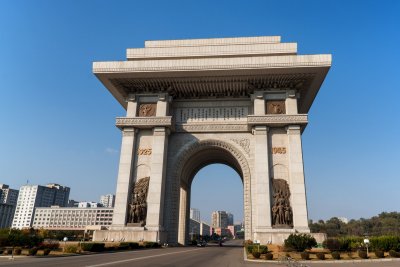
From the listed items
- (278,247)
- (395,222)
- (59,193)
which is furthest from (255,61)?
(59,193)

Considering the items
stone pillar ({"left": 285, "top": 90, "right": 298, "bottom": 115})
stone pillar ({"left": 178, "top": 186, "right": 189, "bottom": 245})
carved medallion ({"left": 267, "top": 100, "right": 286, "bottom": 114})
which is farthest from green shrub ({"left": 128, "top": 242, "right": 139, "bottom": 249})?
stone pillar ({"left": 285, "top": 90, "right": 298, "bottom": 115})

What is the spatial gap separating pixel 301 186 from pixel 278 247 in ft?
22.0

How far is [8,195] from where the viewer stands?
16850 cm

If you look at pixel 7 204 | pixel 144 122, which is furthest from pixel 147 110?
pixel 7 204

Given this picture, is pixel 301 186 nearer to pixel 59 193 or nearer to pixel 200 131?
pixel 200 131

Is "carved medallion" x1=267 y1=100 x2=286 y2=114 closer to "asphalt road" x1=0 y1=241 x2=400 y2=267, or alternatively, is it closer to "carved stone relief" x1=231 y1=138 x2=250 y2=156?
"carved stone relief" x1=231 y1=138 x2=250 y2=156

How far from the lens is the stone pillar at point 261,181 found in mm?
27375

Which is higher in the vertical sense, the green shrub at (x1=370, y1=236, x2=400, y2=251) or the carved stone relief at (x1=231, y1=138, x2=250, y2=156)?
the carved stone relief at (x1=231, y1=138, x2=250, y2=156)

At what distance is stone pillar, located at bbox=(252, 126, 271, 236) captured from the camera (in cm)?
2738

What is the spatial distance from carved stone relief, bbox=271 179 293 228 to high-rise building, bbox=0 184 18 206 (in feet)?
586

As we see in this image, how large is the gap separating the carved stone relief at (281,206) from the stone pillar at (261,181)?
0.60 m

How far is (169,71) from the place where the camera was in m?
30.6

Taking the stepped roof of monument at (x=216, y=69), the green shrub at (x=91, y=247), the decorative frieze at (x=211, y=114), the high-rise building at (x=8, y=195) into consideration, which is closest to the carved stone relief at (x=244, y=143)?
the decorative frieze at (x=211, y=114)

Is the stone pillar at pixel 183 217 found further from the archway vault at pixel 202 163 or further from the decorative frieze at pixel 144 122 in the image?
the decorative frieze at pixel 144 122
